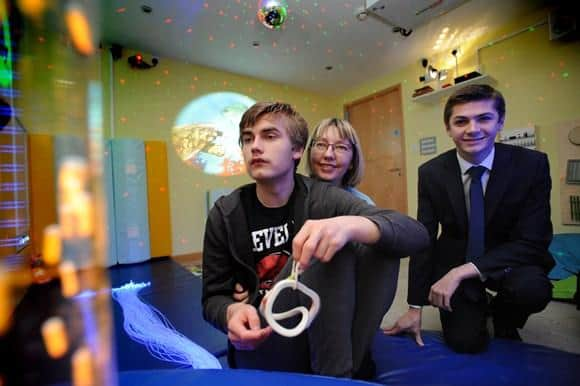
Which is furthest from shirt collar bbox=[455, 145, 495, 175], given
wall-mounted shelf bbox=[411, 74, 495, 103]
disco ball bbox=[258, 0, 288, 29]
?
wall-mounted shelf bbox=[411, 74, 495, 103]

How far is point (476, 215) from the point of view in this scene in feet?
3.38

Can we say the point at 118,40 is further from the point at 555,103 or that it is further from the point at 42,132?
the point at 555,103

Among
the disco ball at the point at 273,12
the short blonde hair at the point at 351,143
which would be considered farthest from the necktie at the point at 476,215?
the disco ball at the point at 273,12

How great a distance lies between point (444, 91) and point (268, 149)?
8.17ft

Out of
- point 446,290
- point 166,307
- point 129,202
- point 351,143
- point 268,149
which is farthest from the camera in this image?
point 129,202

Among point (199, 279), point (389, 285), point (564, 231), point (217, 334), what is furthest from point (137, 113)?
point (564, 231)

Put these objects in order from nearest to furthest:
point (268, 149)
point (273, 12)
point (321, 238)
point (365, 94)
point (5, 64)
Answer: point (5, 64), point (321, 238), point (268, 149), point (273, 12), point (365, 94)

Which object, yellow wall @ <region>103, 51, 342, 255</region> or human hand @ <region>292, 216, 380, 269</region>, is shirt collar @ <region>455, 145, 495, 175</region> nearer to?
human hand @ <region>292, 216, 380, 269</region>

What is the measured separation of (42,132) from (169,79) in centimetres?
298

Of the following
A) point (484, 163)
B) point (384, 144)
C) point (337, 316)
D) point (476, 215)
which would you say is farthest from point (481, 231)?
point (384, 144)

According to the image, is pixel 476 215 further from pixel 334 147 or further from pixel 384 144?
pixel 384 144

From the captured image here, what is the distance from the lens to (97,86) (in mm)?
186

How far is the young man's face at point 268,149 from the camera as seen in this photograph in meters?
0.77

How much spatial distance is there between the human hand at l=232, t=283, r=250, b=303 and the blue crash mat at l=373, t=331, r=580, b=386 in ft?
1.66
